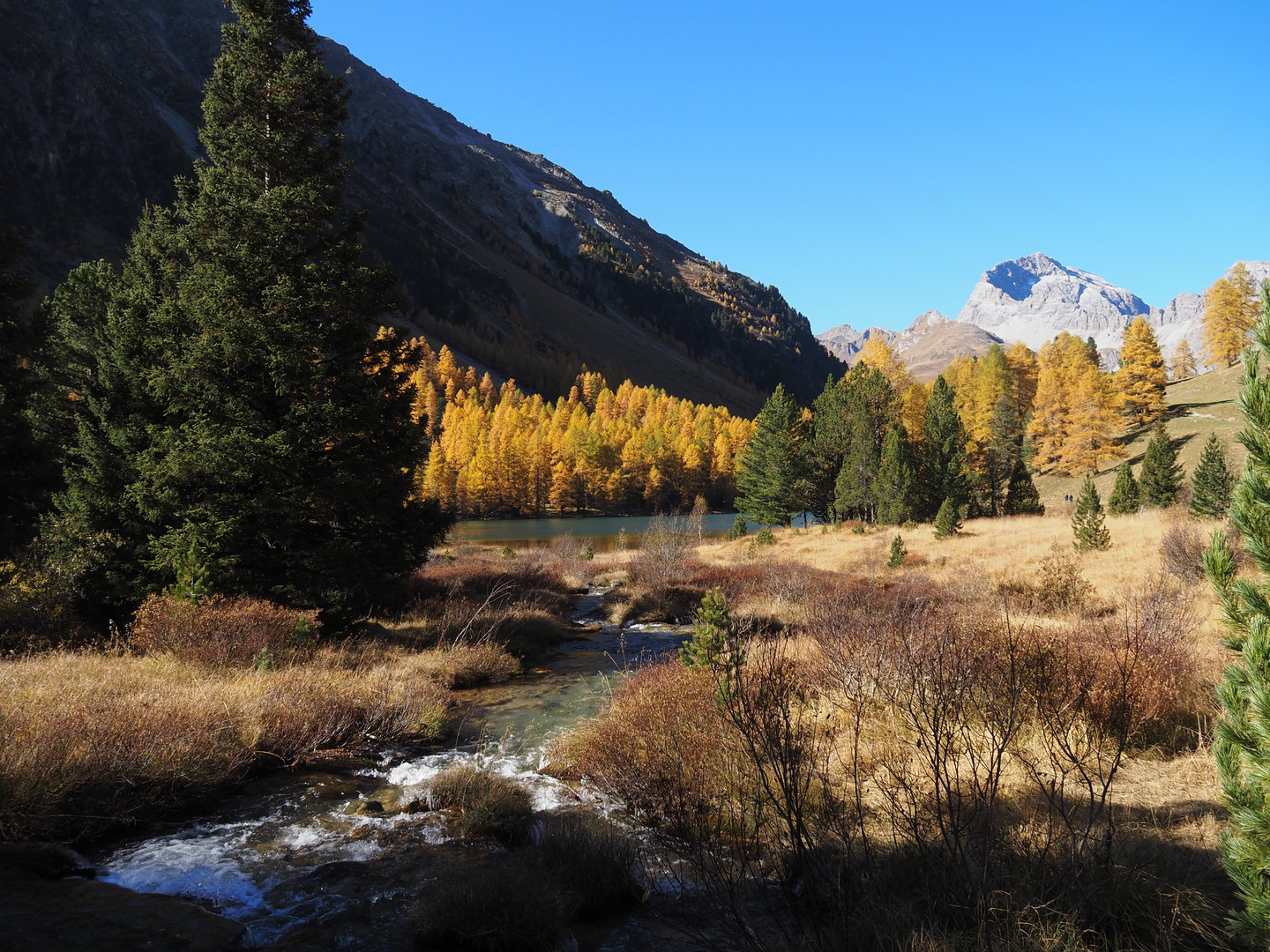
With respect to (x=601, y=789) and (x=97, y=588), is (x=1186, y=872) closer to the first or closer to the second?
(x=601, y=789)

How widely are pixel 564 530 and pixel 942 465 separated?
36.7 m

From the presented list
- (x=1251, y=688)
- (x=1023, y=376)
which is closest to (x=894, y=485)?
(x=1023, y=376)

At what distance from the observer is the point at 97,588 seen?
1197cm

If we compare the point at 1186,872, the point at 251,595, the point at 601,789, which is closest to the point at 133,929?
the point at 601,789

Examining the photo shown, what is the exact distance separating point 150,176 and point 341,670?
143551mm

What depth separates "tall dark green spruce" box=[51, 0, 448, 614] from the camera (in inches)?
453

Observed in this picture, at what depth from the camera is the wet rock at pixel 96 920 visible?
14.3ft

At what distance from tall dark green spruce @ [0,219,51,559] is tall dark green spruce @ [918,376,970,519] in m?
40.8

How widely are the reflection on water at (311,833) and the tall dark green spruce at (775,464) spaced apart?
3774 centimetres

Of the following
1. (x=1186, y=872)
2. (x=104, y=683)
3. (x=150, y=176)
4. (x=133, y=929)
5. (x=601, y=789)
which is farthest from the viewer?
(x=150, y=176)

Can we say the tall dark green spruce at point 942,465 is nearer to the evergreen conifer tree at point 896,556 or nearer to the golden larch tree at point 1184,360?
the evergreen conifer tree at point 896,556

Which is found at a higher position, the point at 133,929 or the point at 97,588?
the point at 97,588

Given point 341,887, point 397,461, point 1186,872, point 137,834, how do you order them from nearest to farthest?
point 1186,872 → point 341,887 → point 137,834 → point 397,461

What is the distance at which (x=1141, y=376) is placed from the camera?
53.8m
